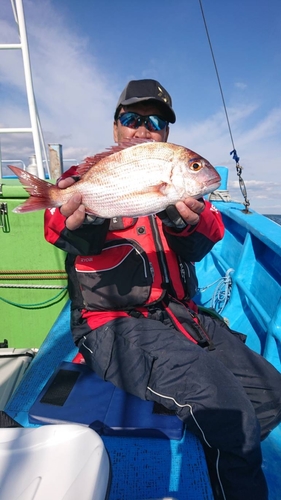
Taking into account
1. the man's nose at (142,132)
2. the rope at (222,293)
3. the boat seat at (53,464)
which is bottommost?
the rope at (222,293)

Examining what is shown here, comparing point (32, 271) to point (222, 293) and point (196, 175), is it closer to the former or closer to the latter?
point (222, 293)

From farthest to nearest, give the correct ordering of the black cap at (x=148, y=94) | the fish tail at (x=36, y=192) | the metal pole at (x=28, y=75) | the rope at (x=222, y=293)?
the metal pole at (x=28, y=75) → the rope at (x=222, y=293) → the black cap at (x=148, y=94) → the fish tail at (x=36, y=192)

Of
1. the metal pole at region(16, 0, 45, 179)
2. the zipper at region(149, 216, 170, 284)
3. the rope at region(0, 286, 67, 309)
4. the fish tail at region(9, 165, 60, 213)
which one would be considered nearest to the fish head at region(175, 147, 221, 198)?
the zipper at region(149, 216, 170, 284)

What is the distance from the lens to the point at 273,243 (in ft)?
9.87

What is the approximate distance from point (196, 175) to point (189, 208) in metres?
0.21

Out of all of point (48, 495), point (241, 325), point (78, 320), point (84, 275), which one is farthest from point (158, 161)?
point (241, 325)

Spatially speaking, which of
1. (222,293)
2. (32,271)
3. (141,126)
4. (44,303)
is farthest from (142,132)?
(44,303)

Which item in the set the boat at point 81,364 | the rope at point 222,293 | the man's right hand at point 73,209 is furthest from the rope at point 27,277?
the man's right hand at point 73,209

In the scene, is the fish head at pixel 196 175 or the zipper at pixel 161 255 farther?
the zipper at pixel 161 255

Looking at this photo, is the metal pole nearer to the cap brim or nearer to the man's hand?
the cap brim

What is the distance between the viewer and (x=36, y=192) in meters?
1.79

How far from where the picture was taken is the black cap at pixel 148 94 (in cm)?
245

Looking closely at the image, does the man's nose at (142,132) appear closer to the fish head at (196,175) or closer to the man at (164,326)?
the man at (164,326)

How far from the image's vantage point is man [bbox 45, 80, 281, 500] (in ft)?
5.38
